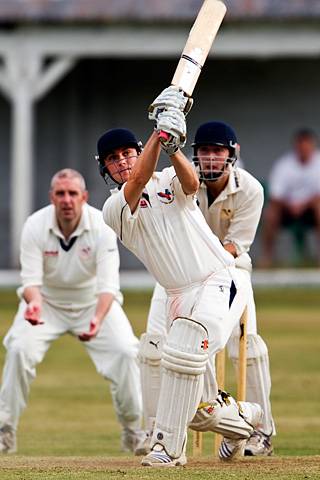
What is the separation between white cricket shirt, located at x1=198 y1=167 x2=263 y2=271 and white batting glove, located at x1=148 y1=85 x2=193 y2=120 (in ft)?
5.10

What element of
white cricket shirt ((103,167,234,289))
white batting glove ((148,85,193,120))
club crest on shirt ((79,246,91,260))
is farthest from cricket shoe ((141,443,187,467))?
club crest on shirt ((79,246,91,260))

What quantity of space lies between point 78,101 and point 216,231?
14.7m

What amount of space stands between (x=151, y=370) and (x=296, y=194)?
41.4ft

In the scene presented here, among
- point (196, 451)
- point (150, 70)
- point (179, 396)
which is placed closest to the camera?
point (179, 396)

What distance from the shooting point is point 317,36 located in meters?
20.7

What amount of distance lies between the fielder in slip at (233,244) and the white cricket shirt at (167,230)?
984mm

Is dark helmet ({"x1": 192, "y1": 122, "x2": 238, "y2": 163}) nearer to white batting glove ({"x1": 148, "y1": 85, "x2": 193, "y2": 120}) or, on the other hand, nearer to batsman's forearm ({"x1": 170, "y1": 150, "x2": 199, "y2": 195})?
batsman's forearm ({"x1": 170, "y1": 150, "x2": 199, "y2": 195})

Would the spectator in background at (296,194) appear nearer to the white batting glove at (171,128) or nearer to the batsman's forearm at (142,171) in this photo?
the batsman's forearm at (142,171)

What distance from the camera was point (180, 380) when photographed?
22.0 feet

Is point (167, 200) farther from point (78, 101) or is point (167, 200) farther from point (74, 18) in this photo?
point (78, 101)

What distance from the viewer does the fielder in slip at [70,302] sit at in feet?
29.7

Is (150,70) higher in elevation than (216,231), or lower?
higher

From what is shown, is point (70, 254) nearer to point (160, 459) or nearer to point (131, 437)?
point (131, 437)

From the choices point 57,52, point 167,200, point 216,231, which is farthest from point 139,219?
point 57,52
